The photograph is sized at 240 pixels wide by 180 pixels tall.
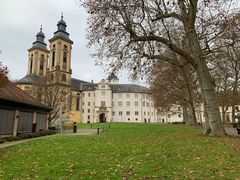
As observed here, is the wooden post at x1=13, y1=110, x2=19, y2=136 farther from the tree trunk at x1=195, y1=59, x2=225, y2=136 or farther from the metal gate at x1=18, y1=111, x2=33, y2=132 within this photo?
the tree trunk at x1=195, y1=59, x2=225, y2=136

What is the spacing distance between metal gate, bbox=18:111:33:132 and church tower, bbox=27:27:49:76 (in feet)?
173

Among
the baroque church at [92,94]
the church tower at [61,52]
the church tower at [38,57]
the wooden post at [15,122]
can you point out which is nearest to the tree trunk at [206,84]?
Result: the wooden post at [15,122]

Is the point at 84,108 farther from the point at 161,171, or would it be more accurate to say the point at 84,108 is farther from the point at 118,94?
the point at 161,171

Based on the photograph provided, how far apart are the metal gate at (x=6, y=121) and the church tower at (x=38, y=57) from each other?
55.9 meters

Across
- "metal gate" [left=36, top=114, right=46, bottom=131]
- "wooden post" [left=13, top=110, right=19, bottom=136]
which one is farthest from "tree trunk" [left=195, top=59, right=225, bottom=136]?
"metal gate" [left=36, top=114, right=46, bottom=131]

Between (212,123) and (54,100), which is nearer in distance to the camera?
(212,123)

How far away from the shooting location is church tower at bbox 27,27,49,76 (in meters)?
73.9

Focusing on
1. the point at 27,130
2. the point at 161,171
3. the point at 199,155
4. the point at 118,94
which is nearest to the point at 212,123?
the point at 199,155

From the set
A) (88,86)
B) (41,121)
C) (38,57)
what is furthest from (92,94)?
(41,121)

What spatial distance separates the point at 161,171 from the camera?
6.60 meters

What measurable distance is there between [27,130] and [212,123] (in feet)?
67.2

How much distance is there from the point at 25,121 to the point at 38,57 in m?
55.4

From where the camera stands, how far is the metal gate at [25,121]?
76.1 feet

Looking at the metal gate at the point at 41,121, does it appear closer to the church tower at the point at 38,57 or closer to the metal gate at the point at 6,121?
the metal gate at the point at 6,121
